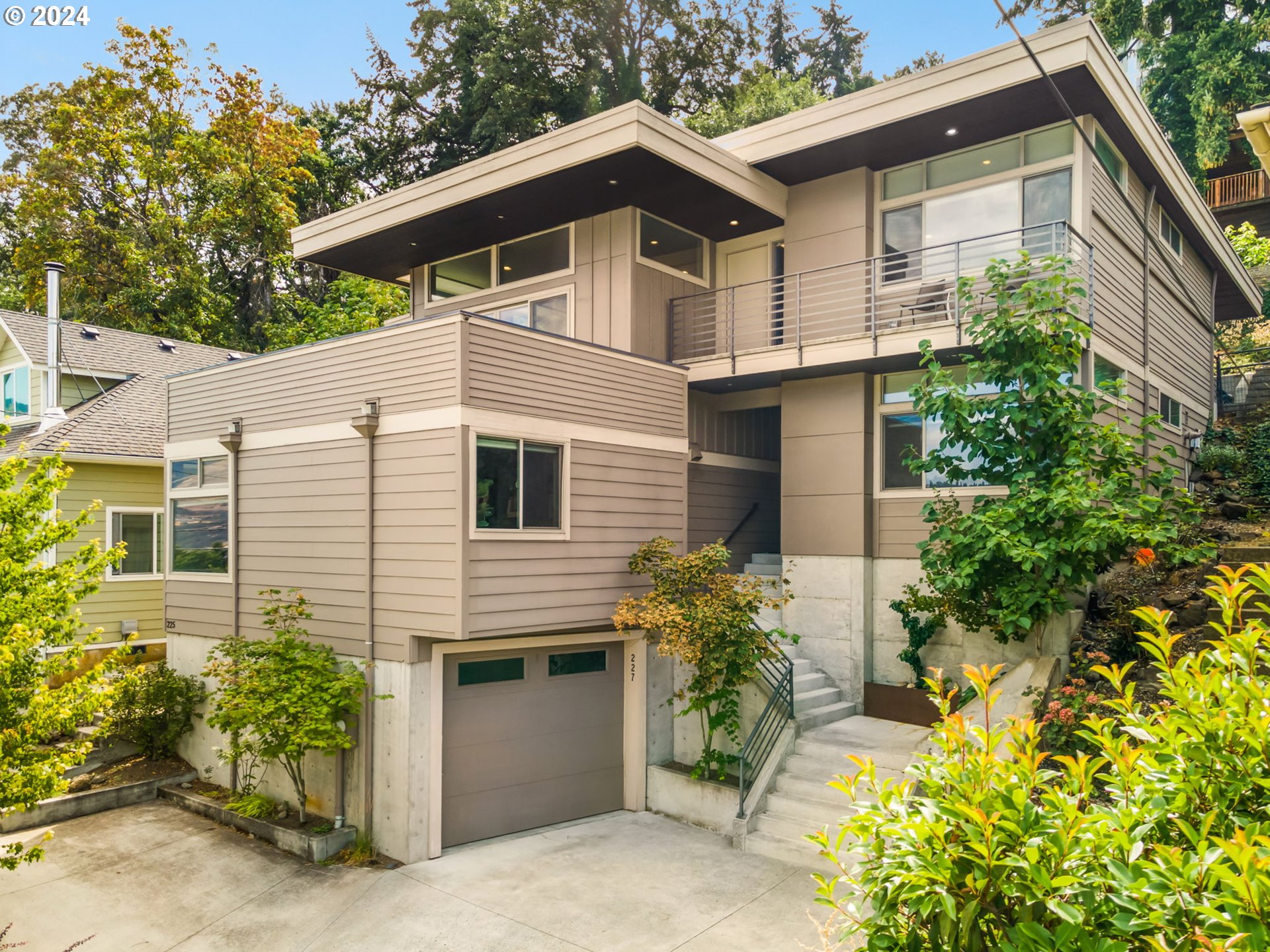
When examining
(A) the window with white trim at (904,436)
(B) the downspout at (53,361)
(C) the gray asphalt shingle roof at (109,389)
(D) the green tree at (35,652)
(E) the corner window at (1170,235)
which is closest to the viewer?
(D) the green tree at (35,652)

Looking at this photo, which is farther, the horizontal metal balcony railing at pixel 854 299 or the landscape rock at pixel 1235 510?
the landscape rock at pixel 1235 510

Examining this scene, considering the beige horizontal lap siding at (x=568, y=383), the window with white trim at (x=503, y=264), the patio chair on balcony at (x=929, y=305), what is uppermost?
the window with white trim at (x=503, y=264)

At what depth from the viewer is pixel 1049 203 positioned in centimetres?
986

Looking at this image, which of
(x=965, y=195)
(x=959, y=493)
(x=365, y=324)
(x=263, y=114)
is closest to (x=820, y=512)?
(x=959, y=493)

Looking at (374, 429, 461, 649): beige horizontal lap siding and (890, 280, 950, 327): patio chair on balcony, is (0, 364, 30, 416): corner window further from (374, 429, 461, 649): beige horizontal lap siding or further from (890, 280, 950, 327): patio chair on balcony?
(890, 280, 950, 327): patio chair on balcony

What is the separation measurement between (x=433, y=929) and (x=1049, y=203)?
32.9 ft

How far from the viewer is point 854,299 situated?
11180 mm

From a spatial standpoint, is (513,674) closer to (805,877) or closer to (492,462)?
(492,462)

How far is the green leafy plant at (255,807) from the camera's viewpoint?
941 centimetres

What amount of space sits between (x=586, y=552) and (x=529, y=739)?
221 cm

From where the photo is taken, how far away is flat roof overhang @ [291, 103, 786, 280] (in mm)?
10227

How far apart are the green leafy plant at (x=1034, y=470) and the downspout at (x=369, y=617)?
5.89m

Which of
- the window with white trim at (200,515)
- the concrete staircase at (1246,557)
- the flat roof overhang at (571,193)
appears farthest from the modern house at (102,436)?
the concrete staircase at (1246,557)

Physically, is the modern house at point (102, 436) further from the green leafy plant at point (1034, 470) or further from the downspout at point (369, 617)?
the green leafy plant at point (1034, 470)
